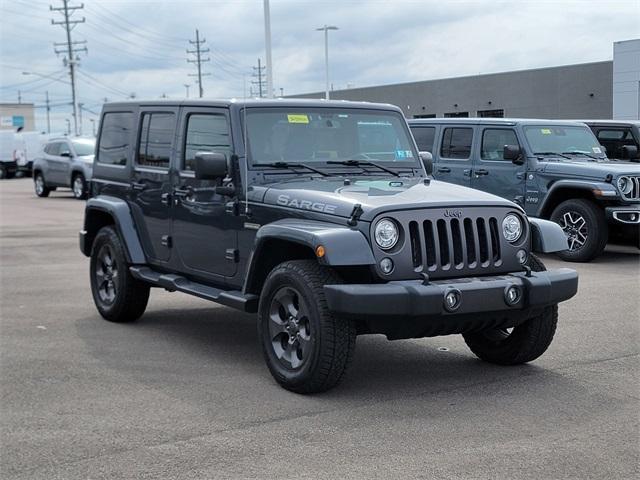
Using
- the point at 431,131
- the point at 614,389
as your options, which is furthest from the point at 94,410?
the point at 431,131

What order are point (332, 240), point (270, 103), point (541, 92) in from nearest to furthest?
point (332, 240), point (270, 103), point (541, 92)

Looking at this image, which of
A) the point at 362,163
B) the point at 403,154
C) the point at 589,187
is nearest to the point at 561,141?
the point at 589,187

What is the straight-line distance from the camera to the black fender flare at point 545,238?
620 centimetres

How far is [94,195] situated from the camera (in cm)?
880

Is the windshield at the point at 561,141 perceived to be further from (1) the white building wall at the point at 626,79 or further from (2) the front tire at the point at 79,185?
(1) the white building wall at the point at 626,79

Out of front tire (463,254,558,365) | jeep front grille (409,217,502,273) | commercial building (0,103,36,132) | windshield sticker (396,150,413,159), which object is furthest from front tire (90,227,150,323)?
commercial building (0,103,36,132)

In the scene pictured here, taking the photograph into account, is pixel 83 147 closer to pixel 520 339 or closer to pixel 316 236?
pixel 520 339

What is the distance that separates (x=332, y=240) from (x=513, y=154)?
25.1 feet

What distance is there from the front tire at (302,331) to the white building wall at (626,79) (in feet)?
112

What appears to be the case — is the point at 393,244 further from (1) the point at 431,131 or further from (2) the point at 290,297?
(1) the point at 431,131

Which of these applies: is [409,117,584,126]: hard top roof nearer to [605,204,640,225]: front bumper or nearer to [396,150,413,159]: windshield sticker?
[605,204,640,225]: front bumper

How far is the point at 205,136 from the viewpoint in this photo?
7172 millimetres

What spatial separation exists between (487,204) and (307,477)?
237cm

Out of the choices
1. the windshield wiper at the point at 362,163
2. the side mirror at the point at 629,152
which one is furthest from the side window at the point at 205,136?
the side mirror at the point at 629,152
